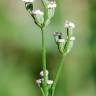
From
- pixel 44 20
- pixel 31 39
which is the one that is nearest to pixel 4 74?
pixel 31 39

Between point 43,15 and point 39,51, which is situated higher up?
point 43,15

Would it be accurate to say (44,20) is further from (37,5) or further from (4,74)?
(37,5)

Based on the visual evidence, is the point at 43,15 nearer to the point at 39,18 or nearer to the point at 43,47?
the point at 39,18

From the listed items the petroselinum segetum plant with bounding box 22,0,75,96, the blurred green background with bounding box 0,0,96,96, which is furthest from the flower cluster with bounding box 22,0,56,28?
the blurred green background with bounding box 0,0,96,96

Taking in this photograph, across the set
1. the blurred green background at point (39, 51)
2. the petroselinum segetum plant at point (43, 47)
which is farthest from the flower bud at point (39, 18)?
the blurred green background at point (39, 51)

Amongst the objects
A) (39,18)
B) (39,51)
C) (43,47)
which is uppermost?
(39,18)

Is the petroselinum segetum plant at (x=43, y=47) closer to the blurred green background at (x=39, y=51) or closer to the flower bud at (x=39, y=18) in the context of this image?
the flower bud at (x=39, y=18)

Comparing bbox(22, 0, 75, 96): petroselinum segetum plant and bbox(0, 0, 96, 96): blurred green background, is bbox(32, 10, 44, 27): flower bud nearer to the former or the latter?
bbox(22, 0, 75, 96): petroselinum segetum plant

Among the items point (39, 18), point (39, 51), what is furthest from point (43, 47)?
point (39, 51)
